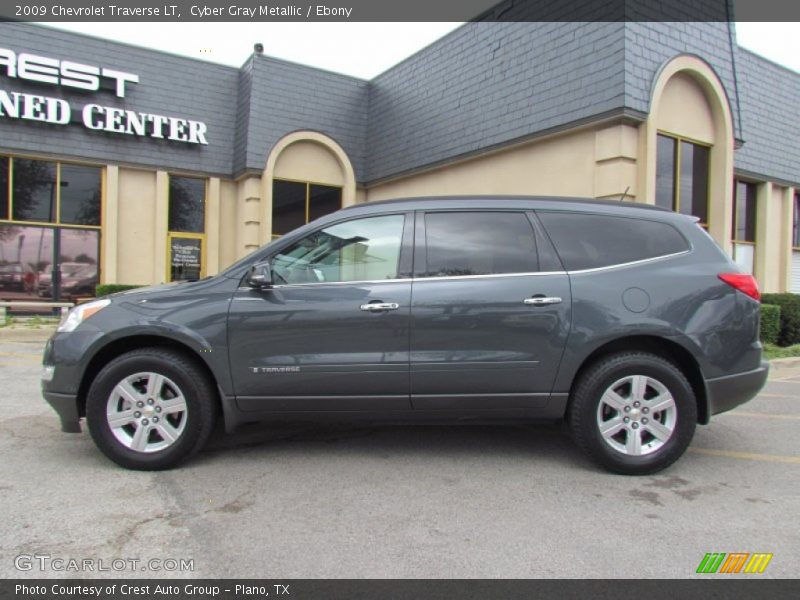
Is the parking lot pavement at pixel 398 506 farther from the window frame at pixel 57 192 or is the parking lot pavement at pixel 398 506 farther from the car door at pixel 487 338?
the window frame at pixel 57 192

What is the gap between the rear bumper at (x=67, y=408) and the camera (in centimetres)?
395

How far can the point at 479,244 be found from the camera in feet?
13.5

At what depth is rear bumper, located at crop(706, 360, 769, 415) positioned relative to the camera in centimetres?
397

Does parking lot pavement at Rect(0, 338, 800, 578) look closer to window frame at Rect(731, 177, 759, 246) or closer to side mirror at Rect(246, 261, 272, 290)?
side mirror at Rect(246, 261, 272, 290)

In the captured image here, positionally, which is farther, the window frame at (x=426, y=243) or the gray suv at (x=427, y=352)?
the window frame at (x=426, y=243)

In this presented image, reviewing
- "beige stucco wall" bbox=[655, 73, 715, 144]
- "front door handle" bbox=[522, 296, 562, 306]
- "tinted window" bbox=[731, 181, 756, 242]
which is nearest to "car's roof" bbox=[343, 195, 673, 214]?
"front door handle" bbox=[522, 296, 562, 306]

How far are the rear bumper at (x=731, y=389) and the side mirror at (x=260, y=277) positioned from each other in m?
3.11

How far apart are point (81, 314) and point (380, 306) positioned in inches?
83.2

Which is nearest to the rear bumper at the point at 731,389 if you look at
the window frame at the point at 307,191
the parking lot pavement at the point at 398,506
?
the parking lot pavement at the point at 398,506

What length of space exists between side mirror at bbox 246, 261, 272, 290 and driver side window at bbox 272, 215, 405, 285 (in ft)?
0.38

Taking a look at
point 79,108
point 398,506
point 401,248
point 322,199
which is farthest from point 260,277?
point 79,108

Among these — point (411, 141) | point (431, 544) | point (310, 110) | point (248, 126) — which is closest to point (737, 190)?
point (411, 141)
